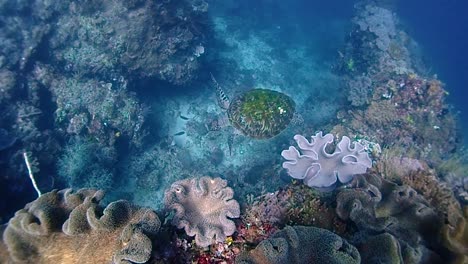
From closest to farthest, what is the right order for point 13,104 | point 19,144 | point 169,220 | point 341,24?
point 169,220, point 19,144, point 13,104, point 341,24

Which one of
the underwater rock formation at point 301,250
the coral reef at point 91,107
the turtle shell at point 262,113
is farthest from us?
the coral reef at point 91,107

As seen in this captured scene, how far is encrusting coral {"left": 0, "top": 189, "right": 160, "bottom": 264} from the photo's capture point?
3.31m

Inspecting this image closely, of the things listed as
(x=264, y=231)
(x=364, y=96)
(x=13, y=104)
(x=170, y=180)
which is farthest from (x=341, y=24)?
(x=264, y=231)

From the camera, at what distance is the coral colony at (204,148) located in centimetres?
350

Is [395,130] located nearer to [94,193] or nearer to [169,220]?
[169,220]

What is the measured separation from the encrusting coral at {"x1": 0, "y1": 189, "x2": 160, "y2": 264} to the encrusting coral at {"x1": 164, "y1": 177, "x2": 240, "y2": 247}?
1.91 feet

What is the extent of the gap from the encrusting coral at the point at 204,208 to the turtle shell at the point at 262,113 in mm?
5334

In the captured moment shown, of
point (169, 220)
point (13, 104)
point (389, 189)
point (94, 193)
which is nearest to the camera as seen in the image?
point (94, 193)

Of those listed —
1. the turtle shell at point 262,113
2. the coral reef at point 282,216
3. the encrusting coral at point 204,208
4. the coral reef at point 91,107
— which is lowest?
the coral reef at point 91,107

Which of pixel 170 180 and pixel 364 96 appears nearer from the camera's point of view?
pixel 170 180

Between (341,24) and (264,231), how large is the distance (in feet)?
91.1

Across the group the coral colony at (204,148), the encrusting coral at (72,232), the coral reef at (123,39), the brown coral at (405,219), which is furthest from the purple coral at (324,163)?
the coral reef at (123,39)

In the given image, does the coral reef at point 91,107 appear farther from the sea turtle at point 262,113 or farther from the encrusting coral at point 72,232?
Result: the encrusting coral at point 72,232

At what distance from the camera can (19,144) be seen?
30.2 feet
